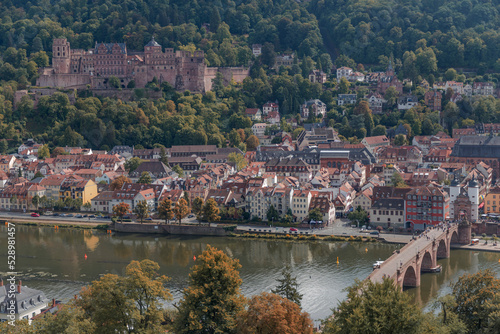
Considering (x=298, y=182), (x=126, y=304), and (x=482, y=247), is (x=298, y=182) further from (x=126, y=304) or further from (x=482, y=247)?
(x=126, y=304)

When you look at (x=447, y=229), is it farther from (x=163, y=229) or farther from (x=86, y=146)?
(x=86, y=146)

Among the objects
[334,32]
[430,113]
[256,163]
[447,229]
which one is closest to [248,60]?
[334,32]

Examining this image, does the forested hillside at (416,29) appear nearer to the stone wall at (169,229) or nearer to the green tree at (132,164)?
the green tree at (132,164)

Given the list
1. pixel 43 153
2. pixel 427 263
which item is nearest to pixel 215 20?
pixel 43 153

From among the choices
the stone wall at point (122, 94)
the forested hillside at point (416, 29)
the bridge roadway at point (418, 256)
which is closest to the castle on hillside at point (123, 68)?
the stone wall at point (122, 94)

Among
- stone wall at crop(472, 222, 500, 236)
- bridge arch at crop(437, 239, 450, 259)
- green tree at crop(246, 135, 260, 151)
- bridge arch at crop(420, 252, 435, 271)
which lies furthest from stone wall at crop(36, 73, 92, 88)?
bridge arch at crop(420, 252, 435, 271)

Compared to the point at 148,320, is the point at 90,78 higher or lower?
higher
